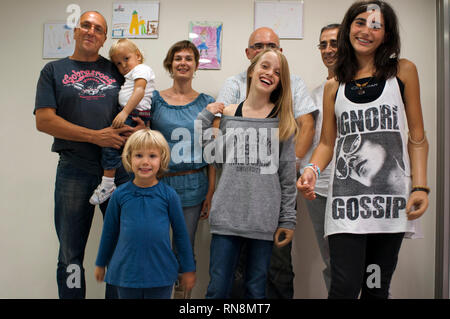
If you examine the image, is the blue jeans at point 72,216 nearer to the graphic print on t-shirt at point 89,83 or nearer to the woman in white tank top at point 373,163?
the graphic print on t-shirt at point 89,83

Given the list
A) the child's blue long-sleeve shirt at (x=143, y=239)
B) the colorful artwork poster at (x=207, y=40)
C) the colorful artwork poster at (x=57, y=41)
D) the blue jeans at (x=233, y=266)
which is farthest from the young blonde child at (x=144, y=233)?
the colorful artwork poster at (x=57, y=41)

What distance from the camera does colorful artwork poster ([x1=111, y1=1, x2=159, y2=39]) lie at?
1.92 m

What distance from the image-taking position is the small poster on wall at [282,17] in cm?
195

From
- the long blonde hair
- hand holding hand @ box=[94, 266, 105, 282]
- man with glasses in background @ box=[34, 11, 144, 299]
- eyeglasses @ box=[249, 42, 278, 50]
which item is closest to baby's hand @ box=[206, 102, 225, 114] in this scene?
the long blonde hair

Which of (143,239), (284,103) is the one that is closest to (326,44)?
(284,103)

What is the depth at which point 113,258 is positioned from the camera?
1.38 m

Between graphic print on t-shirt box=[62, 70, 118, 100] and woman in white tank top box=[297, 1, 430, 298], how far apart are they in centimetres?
103

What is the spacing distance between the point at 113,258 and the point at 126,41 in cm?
105

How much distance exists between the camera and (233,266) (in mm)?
1495

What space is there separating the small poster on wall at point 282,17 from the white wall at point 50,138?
1.4 inches

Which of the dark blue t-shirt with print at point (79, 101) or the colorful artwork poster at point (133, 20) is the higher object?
the colorful artwork poster at point (133, 20)

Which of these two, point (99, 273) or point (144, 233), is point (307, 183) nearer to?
point (144, 233)

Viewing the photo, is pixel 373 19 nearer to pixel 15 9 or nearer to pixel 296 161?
pixel 296 161

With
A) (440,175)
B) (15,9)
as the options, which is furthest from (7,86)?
(440,175)
